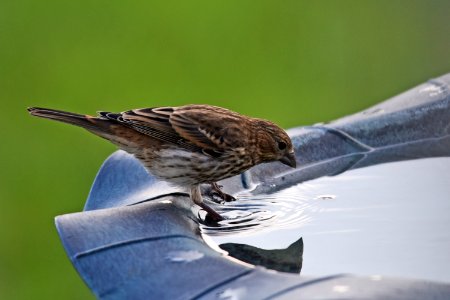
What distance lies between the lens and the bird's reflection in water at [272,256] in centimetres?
425

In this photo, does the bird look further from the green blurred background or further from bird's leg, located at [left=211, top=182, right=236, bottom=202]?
the green blurred background

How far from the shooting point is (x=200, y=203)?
5.19 meters

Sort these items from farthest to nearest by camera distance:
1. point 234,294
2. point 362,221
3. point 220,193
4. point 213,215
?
1. point 220,193
2. point 213,215
3. point 362,221
4. point 234,294

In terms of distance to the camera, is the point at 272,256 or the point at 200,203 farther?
the point at 200,203

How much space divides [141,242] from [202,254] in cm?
25

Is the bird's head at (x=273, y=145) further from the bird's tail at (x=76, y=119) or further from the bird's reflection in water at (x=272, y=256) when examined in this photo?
the bird's reflection in water at (x=272, y=256)

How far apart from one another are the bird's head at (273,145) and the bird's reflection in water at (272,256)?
3.41 feet

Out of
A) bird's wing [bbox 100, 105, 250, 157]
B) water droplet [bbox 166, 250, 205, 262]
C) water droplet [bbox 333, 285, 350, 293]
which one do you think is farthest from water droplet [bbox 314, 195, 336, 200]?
water droplet [bbox 333, 285, 350, 293]

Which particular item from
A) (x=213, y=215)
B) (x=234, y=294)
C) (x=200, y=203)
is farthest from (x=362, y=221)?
(x=234, y=294)

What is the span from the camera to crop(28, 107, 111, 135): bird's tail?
5.49 metres

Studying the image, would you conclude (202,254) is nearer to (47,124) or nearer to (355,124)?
(355,124)

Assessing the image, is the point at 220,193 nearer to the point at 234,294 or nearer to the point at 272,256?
the point at 272,256

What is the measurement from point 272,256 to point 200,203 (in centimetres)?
87

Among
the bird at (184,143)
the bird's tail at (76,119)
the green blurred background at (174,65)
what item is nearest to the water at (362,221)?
the bird at (184,143)
